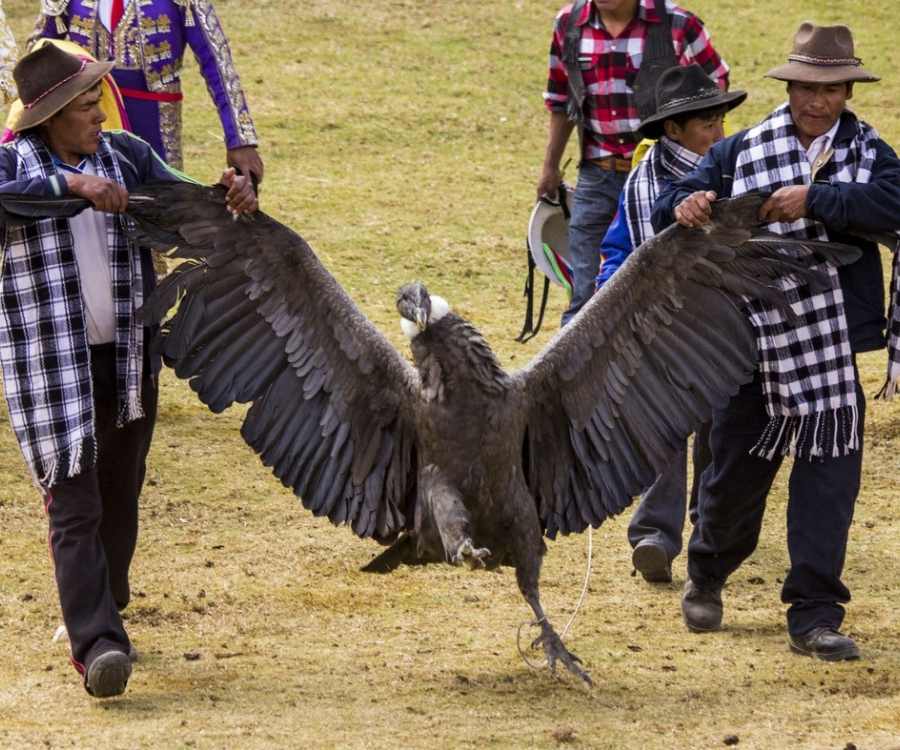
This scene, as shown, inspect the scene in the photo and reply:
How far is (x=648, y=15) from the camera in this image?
7.61 m

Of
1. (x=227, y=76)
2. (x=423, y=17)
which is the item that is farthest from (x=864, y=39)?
(x=227, y=76)

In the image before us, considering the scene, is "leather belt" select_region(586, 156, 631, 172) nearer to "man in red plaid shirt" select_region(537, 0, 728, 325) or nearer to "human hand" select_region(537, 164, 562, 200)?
"man in red plaid shirt" select_region(537, 0, 728, 325)

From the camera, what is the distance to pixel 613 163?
7.58 meters

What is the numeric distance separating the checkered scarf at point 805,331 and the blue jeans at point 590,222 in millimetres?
1731

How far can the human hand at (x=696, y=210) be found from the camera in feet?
18.1

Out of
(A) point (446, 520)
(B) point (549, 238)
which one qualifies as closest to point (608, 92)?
(B) point (549, 238)

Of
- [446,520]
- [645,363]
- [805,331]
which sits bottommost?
[446,520]

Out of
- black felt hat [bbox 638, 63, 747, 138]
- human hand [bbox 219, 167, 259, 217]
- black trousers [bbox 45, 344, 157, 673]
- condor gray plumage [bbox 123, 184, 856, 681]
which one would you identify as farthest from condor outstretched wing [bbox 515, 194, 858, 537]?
black trousers [bbox 45, 344, 157, 673]

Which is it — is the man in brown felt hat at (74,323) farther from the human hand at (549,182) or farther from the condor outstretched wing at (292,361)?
the human hand at (549,182)

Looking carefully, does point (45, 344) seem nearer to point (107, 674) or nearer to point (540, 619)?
point (107, 674)

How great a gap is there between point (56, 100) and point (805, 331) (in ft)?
8.67

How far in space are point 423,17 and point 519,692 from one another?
1328 cm

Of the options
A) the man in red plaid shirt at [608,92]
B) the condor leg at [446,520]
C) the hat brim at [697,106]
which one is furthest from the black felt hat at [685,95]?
the condor leg at [446,520]

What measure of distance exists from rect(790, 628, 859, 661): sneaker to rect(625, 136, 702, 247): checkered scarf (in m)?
1.66
